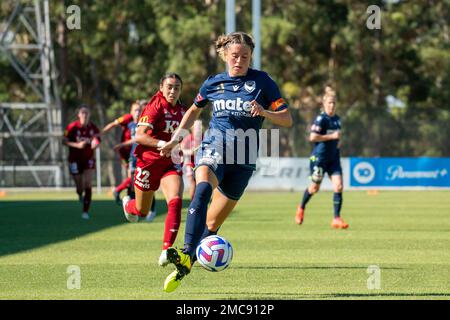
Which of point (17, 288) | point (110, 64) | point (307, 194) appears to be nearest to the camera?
point (17, 288)

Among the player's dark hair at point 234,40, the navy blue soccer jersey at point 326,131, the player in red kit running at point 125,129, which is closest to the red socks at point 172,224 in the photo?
the player's dark hair at point 234,40

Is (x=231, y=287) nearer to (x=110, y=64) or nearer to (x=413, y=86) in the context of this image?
(x=413, y=86)

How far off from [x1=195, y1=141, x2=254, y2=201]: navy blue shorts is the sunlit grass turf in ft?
3.08

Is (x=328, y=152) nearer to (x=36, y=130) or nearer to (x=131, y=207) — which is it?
(x=131, y=207)

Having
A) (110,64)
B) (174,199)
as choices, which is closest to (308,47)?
(110,64)

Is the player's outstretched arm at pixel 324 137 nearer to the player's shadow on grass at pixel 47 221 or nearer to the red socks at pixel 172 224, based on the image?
the player's shadow on grass at pixel 47 221

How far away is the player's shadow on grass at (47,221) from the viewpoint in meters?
16.4

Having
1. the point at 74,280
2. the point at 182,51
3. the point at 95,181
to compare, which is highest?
the point at 74,280

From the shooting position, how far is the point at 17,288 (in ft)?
33.5

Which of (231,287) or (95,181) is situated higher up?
(231,287)

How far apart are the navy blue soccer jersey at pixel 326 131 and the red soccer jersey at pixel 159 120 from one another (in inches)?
244

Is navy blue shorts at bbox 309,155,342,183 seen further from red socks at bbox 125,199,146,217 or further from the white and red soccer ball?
the white and red soccer ball

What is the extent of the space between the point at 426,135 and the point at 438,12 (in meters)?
18.6
